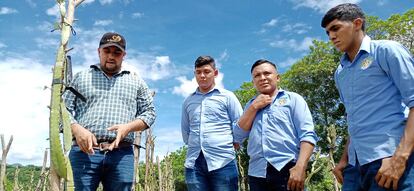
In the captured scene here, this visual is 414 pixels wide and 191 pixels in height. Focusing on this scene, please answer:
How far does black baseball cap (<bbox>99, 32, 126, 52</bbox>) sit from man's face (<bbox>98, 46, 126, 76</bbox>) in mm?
47

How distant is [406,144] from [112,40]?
1853 mm

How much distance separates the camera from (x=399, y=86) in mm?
1903

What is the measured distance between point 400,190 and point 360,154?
262mm

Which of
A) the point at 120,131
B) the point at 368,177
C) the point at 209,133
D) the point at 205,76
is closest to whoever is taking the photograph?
the point at 368,177

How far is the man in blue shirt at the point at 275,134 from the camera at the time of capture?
2809 mm

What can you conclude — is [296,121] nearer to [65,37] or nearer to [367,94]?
[367,94]

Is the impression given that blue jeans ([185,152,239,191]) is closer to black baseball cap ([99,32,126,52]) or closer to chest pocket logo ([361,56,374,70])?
black baseball cap ([99,32,126,52])

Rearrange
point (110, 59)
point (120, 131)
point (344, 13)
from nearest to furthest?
point (344, 13)
point (120, 131)
point (110, 59)

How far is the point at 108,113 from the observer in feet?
9.04

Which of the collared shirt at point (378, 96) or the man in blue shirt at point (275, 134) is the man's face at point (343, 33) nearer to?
the collared shirt at point (378, 96)

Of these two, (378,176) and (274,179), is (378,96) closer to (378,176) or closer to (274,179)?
(378,176)

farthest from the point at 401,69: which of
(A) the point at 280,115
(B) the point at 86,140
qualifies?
(B) the point at 86,140

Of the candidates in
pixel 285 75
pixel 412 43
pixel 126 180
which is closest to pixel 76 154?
pixel 126 180

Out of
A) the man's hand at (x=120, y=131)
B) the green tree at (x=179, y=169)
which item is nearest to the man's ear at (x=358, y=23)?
the man's hand at (x=120, y=131)
